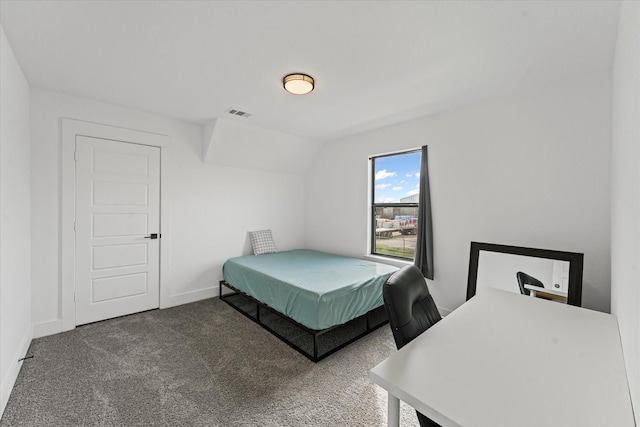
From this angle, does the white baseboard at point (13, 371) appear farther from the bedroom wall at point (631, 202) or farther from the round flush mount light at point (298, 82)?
the bedroom wall at point (631, 202)

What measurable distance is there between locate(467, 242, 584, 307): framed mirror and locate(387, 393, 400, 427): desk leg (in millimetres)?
1940

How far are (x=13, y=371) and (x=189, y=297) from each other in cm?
178

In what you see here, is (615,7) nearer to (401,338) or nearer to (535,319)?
(535,319)

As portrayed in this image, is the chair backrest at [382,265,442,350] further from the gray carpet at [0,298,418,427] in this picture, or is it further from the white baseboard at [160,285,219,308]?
the white baseboard at [160,285,219,308]

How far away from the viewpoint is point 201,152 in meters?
3.83

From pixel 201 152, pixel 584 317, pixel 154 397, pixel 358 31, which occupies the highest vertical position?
pixel 358 31

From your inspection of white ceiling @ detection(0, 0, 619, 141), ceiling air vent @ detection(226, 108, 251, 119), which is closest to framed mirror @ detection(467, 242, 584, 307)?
white ceiling @ detection(0, 0, 619, 141)

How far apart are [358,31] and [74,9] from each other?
1738mm

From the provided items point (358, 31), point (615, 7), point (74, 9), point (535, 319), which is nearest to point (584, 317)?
point (535, 319)

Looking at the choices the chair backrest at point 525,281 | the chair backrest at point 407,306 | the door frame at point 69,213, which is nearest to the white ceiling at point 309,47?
the door frame at point 69,213

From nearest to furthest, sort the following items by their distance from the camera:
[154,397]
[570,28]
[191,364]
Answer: [570,28]
[154,397]
[191,364]

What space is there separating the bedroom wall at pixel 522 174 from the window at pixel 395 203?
274 millimetres

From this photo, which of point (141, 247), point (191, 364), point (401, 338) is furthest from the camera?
point (141, 247)

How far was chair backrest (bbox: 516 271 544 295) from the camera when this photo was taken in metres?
2.46
